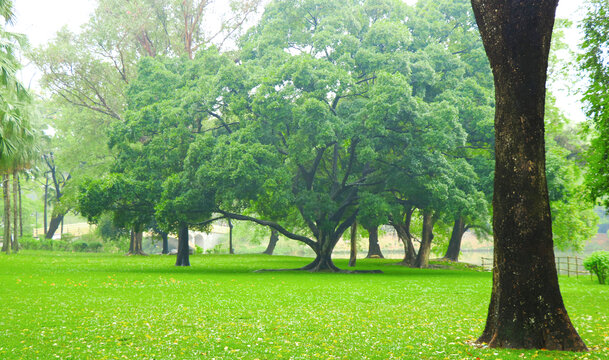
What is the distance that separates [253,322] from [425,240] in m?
29.1

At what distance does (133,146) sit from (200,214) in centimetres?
727

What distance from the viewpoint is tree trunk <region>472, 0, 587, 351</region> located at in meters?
8.65

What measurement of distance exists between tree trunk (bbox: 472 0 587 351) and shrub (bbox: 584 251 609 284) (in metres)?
21.0

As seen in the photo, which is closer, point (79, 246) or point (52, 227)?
point (79, 246)

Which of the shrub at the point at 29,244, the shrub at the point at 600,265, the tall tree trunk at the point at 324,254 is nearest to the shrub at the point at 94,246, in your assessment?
the shrub at the point at 29,244

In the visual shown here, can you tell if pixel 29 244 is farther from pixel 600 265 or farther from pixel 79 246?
pixel 600 265

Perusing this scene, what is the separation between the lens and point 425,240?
128ft

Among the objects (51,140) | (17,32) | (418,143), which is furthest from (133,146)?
(51,140)

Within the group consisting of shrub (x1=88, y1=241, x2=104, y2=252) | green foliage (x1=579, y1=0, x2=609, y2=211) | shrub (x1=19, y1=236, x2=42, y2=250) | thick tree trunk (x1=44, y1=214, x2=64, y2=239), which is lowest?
shrub (x1=88, y1=241, x2=104, y2=252)

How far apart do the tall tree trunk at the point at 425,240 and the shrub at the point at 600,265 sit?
1241 cm

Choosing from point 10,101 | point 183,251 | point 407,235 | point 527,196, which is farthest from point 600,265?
point 10,101

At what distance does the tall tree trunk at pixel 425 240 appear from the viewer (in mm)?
38500

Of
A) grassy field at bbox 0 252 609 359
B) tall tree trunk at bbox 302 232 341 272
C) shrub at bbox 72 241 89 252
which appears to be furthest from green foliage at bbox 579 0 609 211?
shrub at bbox 72 241 89 252

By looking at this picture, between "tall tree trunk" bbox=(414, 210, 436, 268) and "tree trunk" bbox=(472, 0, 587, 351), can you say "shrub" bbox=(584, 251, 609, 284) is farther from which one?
"tree trunk" bbox=(472, 0, 587, 351)
